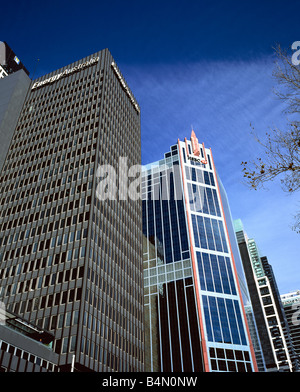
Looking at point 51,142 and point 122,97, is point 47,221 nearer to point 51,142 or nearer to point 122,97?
point 51,142

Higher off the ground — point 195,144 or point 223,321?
point 195,144

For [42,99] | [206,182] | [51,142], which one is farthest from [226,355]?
[42,99]

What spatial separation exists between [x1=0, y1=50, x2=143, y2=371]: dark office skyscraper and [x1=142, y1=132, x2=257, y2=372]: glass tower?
1719 inches

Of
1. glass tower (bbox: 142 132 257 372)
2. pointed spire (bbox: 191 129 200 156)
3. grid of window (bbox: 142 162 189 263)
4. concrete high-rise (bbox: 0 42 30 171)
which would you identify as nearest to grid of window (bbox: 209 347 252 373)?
glass tower (bbox: 142 132 257 372)

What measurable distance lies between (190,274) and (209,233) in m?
20.8

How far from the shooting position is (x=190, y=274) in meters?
133

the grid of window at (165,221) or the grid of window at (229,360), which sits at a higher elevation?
the grid of window at (165,221)

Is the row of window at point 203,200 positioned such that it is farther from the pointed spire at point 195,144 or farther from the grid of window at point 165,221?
the pointed spire at point 195,144

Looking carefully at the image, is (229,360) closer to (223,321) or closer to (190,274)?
(223,321)

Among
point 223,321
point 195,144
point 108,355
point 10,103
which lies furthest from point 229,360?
point 10,103

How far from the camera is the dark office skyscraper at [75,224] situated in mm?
61750

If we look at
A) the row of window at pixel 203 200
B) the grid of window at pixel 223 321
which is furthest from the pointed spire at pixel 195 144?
the grid of window at pixel 223 321

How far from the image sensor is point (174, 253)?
471 feet

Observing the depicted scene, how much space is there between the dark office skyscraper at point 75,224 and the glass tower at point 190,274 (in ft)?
143
